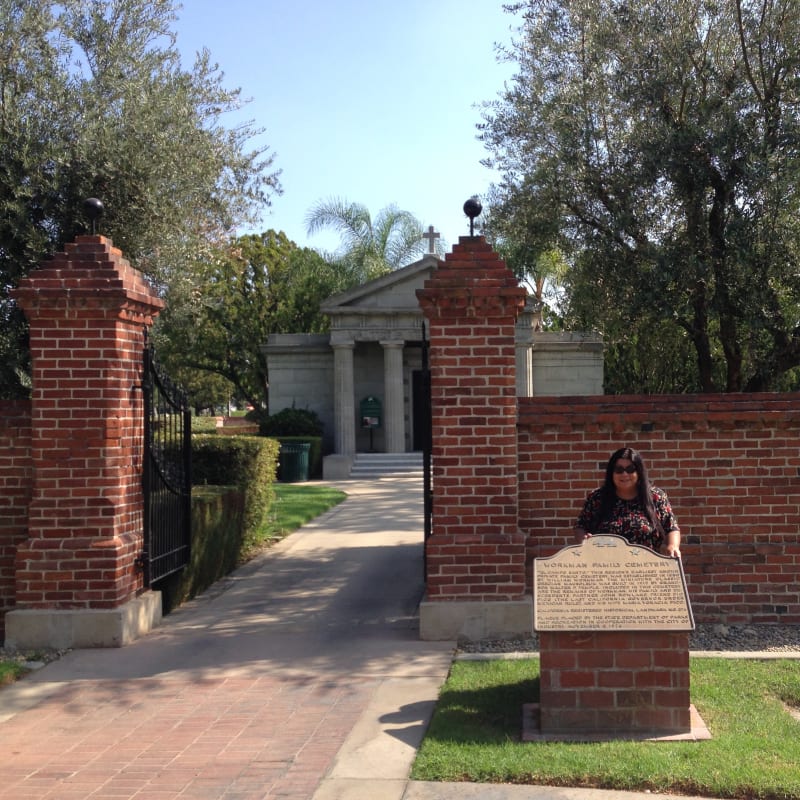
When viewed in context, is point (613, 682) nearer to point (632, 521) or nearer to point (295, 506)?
point (632, 521)

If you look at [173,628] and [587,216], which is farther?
[587,216]

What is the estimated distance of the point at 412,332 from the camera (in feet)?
Answer: 85.5

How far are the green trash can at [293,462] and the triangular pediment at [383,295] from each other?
13.4 feet

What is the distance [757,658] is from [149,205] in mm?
7380

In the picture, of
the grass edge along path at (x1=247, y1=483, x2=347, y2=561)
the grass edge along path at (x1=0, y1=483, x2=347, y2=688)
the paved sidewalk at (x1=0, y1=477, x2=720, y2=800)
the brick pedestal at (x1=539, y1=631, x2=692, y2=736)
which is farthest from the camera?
the grass edge along path at (x1=247, y1=483, x2=347, y2=561)

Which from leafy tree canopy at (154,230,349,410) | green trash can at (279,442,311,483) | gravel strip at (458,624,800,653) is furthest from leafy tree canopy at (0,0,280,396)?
leafy tree canopy at (154,230,349,410)

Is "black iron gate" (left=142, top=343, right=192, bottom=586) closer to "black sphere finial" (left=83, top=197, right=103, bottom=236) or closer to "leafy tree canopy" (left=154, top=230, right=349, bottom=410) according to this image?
"black sphere finial" (left=83, top=197, right=103, bottom=236)

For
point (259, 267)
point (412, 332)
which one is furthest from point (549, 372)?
point (259, 267)

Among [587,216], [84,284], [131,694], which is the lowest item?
[131,694]

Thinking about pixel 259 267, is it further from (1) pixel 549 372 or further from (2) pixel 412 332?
(1) pixel 549 372

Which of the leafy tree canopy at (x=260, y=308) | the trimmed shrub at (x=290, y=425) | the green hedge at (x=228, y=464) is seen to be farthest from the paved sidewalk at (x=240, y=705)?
the leafy tree canopy at (x=260, y=308)

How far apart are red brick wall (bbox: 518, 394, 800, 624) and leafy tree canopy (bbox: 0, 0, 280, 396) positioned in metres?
5.09

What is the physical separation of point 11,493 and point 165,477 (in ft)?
4.13

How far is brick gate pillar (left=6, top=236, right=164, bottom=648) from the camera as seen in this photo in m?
7.14
